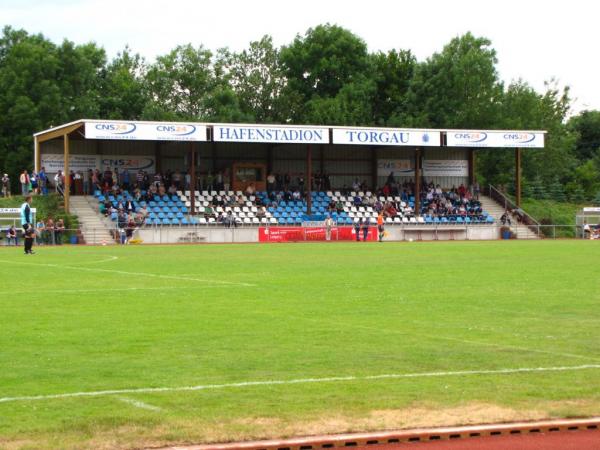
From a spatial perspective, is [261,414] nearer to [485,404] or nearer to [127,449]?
[127,449]

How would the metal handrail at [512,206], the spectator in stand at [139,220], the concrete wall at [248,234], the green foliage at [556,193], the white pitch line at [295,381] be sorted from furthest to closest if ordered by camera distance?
the green foliage at [556,193]
the metal handrail at [512,206]
the spectator in stand at [139,220]
the concrete wall at [248,234]
the white pitch line at [295,381]

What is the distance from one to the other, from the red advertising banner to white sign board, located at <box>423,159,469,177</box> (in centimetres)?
1548

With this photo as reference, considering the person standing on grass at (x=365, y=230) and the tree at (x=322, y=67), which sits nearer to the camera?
the person standing on grass at (x=365, y=230)

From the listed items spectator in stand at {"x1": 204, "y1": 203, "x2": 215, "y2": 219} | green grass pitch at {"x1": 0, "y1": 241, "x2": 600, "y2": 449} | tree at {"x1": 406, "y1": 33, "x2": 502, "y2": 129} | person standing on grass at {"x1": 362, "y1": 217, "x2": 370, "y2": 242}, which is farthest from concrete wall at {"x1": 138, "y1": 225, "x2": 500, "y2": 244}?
green grass pitch at {"x1": 0, "y1": 241, "x2": 600, "y2": 449}

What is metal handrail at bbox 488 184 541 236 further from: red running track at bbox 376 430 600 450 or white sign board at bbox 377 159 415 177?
red running track at bbox 376 430 600 450

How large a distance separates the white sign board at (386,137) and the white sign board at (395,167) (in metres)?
6.46

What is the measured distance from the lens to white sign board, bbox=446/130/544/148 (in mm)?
66750

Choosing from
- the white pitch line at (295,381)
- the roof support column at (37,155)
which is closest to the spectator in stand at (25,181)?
the roof support column at (37,155)

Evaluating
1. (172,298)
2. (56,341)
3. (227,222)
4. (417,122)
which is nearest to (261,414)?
(56,341)

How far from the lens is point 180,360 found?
11414 millimetres

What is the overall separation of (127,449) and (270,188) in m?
59.0

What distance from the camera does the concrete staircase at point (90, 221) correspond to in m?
53.8

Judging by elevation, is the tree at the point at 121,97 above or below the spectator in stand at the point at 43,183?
above

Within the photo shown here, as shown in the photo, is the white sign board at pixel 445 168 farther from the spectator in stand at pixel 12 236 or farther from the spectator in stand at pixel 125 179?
the spectator in stand at pixel 12 236
